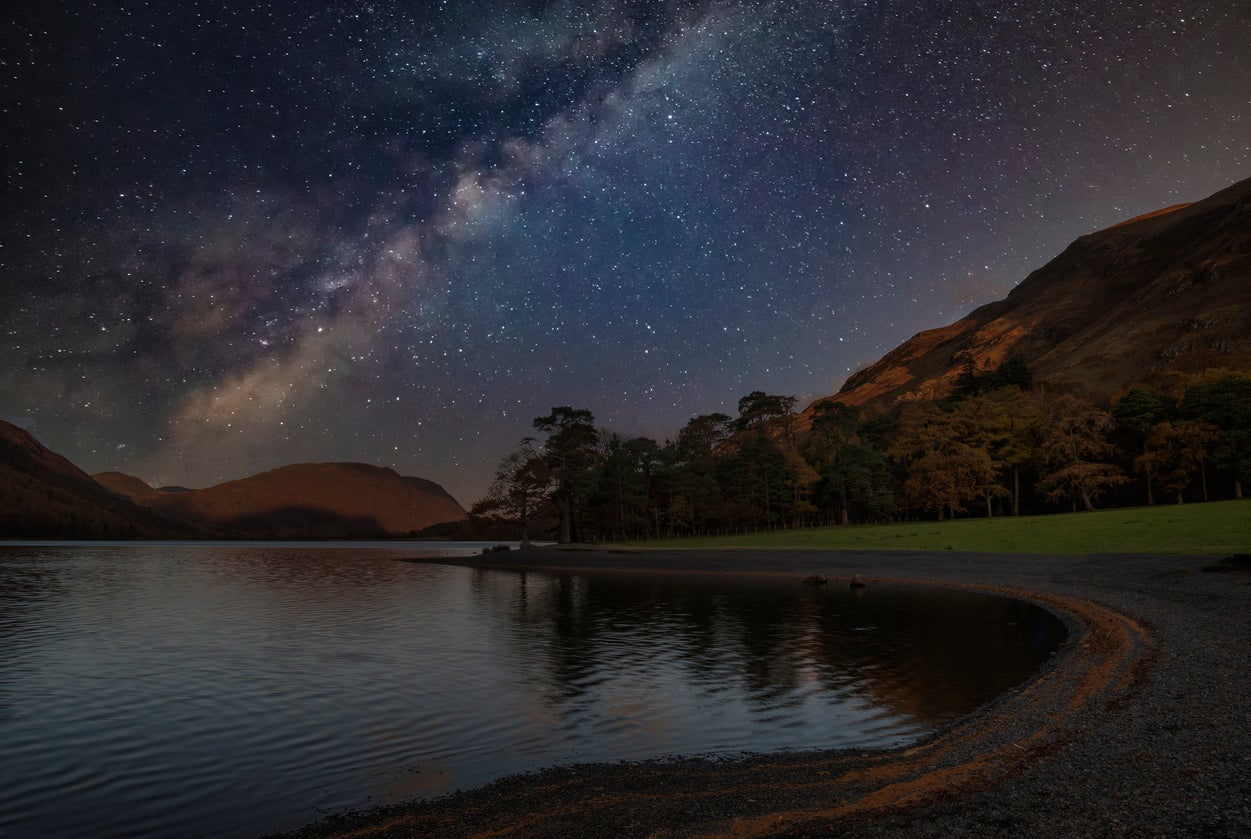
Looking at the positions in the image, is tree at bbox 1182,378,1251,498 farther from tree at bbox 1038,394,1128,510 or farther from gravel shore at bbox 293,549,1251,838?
gravel shore at bbox 293,549,1251,838

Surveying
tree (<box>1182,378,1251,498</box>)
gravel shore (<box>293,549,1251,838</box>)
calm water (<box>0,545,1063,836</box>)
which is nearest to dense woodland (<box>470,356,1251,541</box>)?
tree (<box>1182,378,1251,498</box>)

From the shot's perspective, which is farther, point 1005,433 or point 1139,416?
point 1005,433

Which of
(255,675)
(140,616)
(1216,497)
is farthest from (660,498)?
(255,675)

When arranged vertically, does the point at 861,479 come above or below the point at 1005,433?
below

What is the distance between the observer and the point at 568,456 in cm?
11331

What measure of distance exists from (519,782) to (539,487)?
102 metres

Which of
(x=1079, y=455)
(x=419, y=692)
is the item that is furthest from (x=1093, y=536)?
(x=419, y=692)

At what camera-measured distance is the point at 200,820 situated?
10633mm

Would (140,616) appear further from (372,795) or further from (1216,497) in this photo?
(1216,497)

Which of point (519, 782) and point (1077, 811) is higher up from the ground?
point (1077, 811)

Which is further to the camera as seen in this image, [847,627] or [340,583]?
[340,583]

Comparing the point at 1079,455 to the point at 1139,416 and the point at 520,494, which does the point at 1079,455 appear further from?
the point at 520,494

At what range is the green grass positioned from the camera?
44844mm

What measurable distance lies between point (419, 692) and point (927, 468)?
3900 inches
